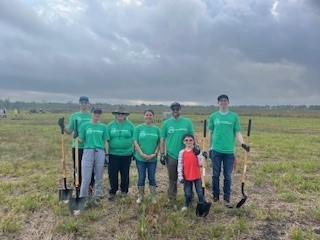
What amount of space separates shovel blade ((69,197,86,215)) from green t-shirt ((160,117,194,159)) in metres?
2.00

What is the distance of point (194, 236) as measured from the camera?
238 inches

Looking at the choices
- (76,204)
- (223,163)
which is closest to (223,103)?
(223,163)

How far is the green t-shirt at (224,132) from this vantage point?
753 centimetres

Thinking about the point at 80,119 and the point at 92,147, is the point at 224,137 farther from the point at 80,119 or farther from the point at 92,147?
the point at 80,119

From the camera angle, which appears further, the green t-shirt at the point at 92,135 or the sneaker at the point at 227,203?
the sneaker at the point at 227,203

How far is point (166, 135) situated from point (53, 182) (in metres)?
3.99

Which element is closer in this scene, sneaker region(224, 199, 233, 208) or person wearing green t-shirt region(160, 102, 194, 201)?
person wearing green t-shirt region(160, 102, 194, 201)

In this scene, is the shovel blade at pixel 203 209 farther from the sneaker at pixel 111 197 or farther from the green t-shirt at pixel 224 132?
the sneaker at pixel 111 197

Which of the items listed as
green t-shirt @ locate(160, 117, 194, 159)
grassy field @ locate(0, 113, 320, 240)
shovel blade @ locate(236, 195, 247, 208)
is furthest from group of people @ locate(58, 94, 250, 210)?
grassy field @ locate(0, 113, 320, 240)

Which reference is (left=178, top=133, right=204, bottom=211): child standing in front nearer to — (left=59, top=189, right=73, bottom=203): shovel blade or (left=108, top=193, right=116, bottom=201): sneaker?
(left=108, top=193, right=116, bottom=201): sneaker

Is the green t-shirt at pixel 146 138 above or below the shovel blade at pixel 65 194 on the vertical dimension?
above

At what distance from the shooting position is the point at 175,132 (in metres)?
7.39

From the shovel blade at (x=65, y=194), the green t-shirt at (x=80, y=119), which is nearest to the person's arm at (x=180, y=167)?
the green t-shirt at (x=80, y=119)

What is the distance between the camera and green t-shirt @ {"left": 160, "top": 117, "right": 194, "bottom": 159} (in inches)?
291
